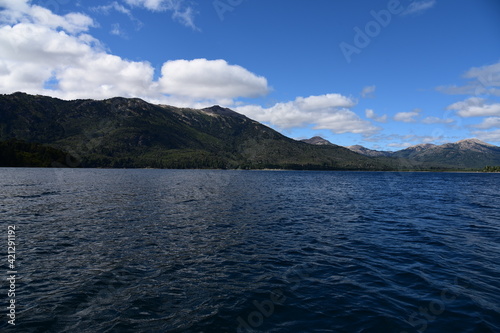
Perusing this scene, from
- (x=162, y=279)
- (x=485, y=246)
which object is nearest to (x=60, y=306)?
(x=162, y=279)

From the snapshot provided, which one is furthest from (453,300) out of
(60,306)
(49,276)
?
(49,276)

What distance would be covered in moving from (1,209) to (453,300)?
185 feet

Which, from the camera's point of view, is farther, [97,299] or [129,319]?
[97,299]

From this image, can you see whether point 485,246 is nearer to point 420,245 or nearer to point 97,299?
point 420,245

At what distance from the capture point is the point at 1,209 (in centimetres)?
4116

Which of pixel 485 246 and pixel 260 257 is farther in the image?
pixel 485 246

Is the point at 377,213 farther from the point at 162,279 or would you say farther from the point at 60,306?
the point at 60,306

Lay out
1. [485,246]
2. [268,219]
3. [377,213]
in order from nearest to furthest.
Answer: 1. [485,246]
2. [268,219]
3. [377,213]

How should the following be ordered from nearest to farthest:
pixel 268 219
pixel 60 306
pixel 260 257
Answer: pixel 60 306, pixel 260 257, pixel 268 219

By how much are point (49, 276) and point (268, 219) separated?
87.8ft

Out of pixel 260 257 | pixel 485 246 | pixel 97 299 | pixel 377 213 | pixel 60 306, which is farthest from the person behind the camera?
pixel 377 213

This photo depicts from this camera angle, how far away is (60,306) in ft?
46.1

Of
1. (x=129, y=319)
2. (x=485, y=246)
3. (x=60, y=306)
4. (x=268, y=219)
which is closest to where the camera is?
(x=129, y=319)

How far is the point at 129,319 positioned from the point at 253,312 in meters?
6.22
